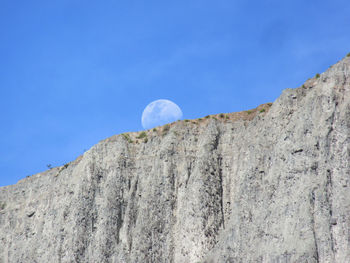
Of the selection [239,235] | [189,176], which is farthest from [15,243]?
[239,235]

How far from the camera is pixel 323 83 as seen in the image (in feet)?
156

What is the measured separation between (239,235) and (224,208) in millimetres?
5109

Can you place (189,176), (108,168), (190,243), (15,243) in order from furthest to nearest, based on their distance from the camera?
(15,243), (108,168), (189,176), (190,243)

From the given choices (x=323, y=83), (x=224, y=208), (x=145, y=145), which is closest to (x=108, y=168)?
(x=145, y=145)

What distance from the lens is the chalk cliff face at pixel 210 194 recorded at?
41.9 meters

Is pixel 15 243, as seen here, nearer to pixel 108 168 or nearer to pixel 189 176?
pixel 108 168

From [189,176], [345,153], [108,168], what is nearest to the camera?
[345,153]

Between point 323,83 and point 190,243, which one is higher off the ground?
point 323,83

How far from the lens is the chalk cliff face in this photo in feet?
137

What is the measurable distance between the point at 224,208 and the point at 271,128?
6430 mm

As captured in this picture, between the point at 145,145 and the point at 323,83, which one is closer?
the point at 323,83

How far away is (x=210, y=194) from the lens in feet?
166

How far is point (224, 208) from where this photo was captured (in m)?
50.3

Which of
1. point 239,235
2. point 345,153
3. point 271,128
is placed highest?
point 271,128
